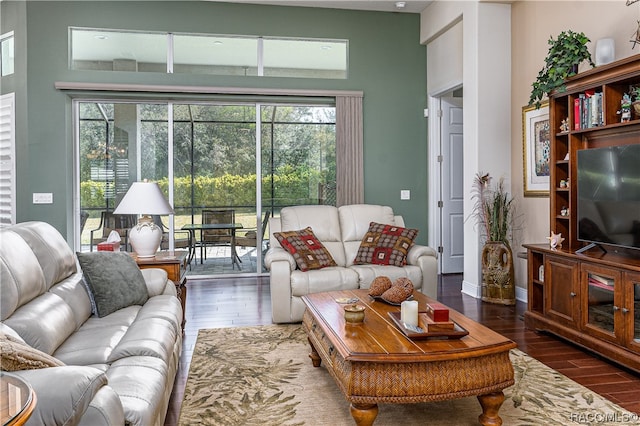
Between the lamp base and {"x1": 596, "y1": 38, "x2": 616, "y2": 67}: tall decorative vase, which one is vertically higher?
{"x1": 596, "y1": 38, "x2": 616, "y2": 67}: tall decorative vase

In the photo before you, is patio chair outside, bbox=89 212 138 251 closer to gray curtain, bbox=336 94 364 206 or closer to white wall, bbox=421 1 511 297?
gray curtain, bbox=336 94 364 206

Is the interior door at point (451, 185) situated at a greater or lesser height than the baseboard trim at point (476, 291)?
greater

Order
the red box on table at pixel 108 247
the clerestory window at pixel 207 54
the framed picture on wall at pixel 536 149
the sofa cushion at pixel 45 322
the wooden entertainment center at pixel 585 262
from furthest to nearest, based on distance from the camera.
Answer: the clerestory window at pixel 207 54, the framed picture on wall at pixel 536 149, the red box on table at pixel 108 247, the wooden entertainment center at pixel 585 262, the sofa cushion at pixel 45 322

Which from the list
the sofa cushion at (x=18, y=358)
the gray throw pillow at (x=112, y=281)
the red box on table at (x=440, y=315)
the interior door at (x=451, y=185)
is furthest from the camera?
the interior door at (x=451, y=185)

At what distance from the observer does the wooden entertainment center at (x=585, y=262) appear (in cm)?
301

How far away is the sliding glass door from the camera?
242 inches

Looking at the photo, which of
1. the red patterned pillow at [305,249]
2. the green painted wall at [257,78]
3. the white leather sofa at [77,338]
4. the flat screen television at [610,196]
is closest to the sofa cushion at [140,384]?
the white leather sofa at [77,338]

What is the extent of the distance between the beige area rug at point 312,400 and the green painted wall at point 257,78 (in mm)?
3755

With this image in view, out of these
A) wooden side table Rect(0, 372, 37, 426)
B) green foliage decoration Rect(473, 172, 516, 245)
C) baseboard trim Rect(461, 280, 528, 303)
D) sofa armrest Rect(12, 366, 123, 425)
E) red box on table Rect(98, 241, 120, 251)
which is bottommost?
baseboard trim Rect(461, 280, 528, 303)

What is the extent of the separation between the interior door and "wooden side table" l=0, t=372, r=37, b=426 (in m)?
6.13

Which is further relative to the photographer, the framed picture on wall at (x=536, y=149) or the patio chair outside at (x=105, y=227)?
the patio chair outside at (x=105, y=227)

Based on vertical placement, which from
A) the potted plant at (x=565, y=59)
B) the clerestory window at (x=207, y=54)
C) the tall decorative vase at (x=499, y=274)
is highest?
the clerestory window at (x=207, y=54)

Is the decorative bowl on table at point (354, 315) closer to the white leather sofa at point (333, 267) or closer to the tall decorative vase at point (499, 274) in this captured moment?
the white leather sofa at point (333, 267)

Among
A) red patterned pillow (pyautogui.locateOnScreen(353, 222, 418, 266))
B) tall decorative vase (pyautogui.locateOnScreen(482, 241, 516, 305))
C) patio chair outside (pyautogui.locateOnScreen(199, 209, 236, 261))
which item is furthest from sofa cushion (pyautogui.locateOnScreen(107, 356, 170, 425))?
patio chair outside (pyautogui.locateOnScreen(199, 209, 236, 261))
